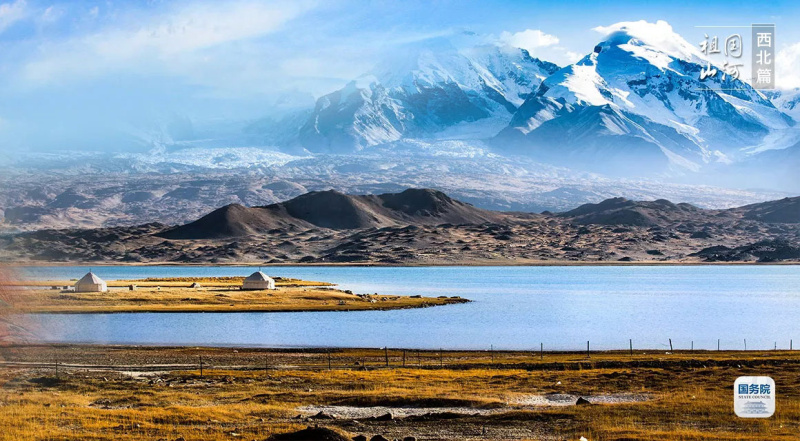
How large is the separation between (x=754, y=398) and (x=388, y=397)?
15109 millimetres

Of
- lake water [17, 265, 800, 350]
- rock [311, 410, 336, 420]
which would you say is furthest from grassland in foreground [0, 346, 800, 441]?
lake water [17, 265, 800, 350]

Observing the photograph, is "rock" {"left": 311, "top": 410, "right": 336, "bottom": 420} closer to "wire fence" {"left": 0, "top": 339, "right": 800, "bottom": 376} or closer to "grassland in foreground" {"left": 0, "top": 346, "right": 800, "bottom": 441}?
"grassland in foreground" {"left": 0, "top": 346, "right": 800, "bottom": 441}

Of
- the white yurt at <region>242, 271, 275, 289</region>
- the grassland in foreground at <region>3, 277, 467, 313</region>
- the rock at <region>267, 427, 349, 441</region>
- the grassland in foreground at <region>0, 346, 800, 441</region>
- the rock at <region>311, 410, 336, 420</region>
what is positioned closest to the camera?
the rock at <region>267, 427, 349, 441</region>

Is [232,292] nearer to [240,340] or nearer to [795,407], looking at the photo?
[240,340]

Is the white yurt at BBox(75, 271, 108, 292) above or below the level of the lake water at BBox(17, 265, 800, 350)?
above

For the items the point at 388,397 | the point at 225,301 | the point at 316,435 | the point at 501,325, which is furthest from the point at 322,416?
the point at 225,301

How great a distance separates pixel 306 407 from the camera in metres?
35.9

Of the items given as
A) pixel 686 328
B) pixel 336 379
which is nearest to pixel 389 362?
pixel 336 379

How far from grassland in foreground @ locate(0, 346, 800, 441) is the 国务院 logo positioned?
56cm

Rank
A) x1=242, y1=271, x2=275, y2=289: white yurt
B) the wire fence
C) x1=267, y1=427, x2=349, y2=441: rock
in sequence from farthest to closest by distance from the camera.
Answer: x1=242, y1=271, x2=275, y2=289: white yurt
the wire fence
x1=267, y1=427, x2=349, y2=441: rock

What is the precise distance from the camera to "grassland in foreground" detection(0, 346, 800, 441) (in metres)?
28.9

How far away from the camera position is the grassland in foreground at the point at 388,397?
28.9 m

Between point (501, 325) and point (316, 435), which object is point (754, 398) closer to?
point (316, 435)

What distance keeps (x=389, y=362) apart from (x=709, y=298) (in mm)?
102679
